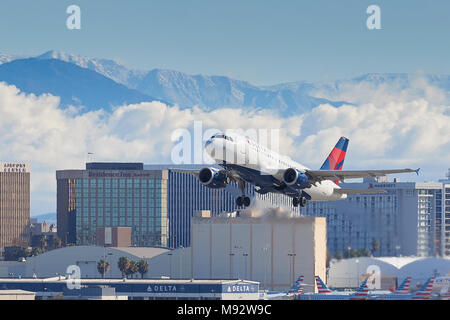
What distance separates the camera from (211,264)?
196000mm

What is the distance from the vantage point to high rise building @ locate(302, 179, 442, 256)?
79875 millimetres

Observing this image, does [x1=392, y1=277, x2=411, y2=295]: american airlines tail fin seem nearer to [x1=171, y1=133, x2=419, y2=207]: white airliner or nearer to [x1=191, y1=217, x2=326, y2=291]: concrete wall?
[x1=171, y1=133, x2=419, y2=207]: white airliner

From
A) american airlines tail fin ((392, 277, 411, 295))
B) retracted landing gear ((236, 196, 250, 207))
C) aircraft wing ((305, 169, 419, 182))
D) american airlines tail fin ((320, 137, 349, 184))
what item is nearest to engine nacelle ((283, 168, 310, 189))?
aircraft wing ((305, 169, 419, 182))

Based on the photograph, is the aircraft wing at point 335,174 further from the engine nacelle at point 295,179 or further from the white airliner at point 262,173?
the engine nacelle at point 295,179

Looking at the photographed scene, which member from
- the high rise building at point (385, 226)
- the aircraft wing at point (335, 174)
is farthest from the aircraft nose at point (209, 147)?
the high rise building at point (385, 226)

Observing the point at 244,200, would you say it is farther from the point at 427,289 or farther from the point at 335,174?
the point at 427,289

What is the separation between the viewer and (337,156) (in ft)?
372

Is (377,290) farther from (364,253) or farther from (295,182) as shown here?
(295,182)

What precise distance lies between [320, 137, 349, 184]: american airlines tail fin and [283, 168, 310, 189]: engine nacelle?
21748 mm

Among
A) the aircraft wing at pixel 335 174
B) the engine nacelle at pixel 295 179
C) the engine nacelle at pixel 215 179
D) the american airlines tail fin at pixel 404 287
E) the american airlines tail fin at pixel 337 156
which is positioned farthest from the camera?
the american airlines tail fin at pixel 337 156

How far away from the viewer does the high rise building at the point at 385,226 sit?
3145 inches
